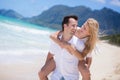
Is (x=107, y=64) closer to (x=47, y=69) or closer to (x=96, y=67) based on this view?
(x=96, y=67)

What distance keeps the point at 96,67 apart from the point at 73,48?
2.29 feet

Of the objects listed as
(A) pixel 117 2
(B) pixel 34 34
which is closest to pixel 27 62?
(B) pixel 34 34

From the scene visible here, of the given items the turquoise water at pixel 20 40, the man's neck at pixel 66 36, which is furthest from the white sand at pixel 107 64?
the man's neck at pixel 66 36

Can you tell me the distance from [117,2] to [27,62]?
3.57 ft

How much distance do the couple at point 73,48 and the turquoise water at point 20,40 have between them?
1.87 ft

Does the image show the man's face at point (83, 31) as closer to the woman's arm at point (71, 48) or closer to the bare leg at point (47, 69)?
the woman's arm at point (71, 48)

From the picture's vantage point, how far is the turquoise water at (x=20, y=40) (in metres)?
3.58

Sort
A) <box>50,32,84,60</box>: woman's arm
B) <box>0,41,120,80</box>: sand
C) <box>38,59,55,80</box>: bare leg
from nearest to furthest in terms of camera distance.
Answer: <box>50,32,84,60</box>: woman's arm, <box>38,59,55,80</box>: bare leg, <box>0,41,120,80</box>: sand

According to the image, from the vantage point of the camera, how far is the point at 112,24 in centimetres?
371

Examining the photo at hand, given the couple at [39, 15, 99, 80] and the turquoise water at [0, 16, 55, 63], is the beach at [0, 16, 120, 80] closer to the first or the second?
the turquoise water at [0, 16, 55, 63]

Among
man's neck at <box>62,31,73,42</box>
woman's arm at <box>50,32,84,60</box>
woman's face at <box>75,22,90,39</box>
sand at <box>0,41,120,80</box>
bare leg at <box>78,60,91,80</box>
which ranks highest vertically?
woman's face at <box>75,22,90,39</box>

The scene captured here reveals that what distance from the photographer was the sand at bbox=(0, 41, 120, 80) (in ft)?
11.7

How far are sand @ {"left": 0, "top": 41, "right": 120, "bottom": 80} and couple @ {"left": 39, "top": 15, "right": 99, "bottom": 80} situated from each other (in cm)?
57

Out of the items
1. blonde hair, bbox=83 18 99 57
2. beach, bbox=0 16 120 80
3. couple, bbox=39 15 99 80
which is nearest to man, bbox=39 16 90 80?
couple, bbox=39 15 99 80
